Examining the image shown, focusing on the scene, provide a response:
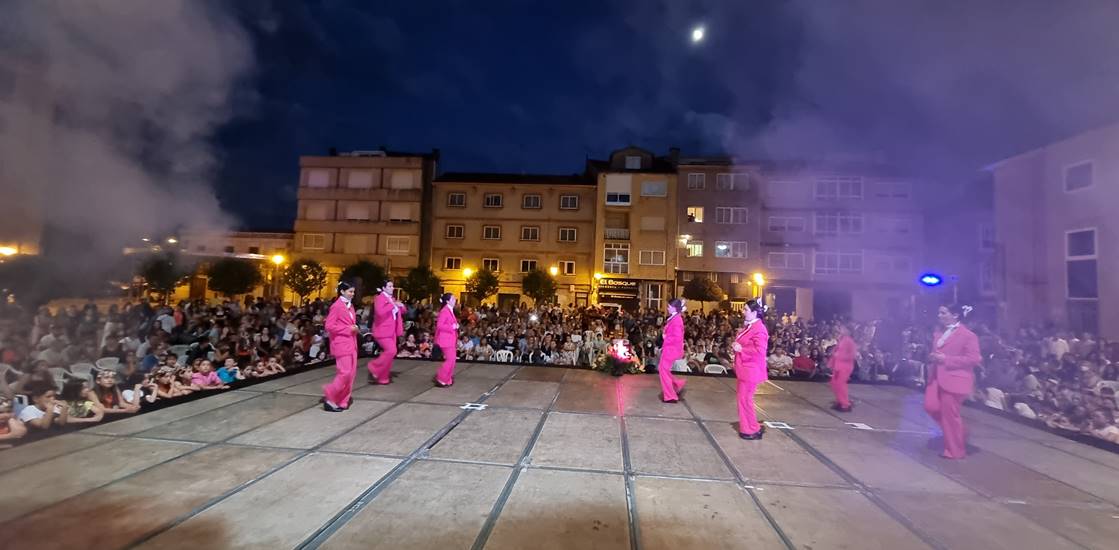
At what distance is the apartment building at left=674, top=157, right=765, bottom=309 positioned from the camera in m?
30.4

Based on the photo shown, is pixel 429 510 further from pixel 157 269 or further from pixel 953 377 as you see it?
pixel 157 269

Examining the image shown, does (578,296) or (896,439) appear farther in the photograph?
(578,296)

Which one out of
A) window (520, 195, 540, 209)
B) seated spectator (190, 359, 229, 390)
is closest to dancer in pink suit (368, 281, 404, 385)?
seated spectator (190, 359, 229, 390)

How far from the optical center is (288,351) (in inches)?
442

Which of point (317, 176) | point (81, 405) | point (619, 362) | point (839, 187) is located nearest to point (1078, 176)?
point (839, 187)

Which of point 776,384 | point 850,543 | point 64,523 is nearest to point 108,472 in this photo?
point 64,523

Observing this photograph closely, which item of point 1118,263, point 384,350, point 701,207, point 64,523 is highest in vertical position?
point 701,207

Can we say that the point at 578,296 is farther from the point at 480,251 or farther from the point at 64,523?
the point at 64,523

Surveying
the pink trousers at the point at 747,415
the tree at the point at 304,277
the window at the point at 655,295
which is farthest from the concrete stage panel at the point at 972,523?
the tree at the point at 304,277

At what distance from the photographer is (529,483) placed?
4.23m

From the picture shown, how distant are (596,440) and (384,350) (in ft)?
15.2

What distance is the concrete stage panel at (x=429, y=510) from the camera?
3.15 metres

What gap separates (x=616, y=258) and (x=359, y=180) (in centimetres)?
1951

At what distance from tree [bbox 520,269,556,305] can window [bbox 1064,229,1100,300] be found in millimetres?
22191
